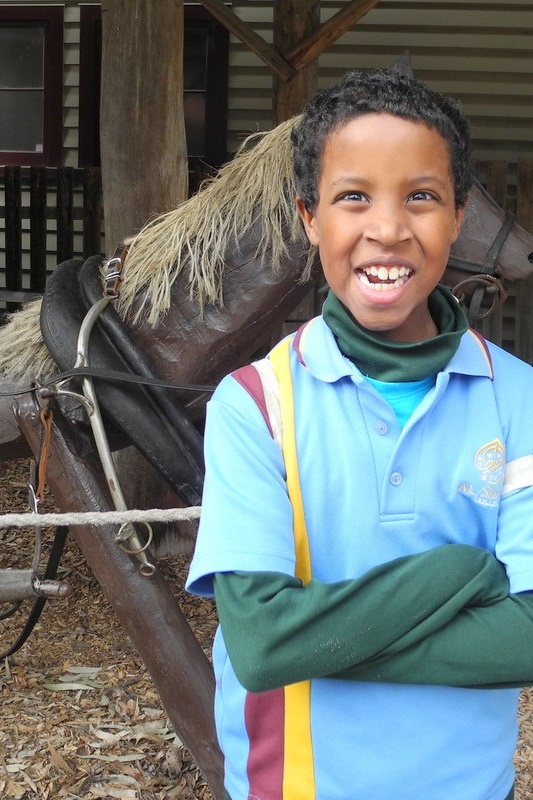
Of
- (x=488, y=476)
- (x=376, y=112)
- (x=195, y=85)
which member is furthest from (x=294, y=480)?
(x=195, y=85)

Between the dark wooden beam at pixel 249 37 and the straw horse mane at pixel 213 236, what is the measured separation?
2.03m

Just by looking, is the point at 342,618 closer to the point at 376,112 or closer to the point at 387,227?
the point at 387,227

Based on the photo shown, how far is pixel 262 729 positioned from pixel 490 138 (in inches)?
205

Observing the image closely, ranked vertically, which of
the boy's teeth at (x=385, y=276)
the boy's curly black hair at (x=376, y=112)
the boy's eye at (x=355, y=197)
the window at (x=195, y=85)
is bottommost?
the boy's teeth at (x=385, y=276)

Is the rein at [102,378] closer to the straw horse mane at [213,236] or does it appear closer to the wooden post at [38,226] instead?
the straw horse mane at [213,236]

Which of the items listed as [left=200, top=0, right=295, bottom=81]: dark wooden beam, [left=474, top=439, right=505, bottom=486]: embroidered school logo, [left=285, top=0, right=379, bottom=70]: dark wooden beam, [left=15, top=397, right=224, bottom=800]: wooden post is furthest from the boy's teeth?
[left=200, top=0, right=295, bottom=81]: dark wooden beam

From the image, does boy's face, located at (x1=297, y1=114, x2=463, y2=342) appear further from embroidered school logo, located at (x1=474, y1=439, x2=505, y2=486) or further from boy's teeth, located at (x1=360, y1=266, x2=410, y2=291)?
embroidered school logo, located at (x1=474, y1=439, x2=505, y2=486)

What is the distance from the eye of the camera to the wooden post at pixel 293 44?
396 cm

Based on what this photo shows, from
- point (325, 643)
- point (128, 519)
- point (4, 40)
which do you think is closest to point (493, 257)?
point (128, 519)

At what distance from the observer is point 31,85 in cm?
592

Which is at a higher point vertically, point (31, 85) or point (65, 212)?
point (31, 85)

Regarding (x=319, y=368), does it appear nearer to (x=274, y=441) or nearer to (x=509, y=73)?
(x=274, y=441)

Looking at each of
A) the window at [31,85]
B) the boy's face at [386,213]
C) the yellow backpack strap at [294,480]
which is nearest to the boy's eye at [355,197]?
the boy's face at [386,213]

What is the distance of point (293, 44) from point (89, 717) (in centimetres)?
321
